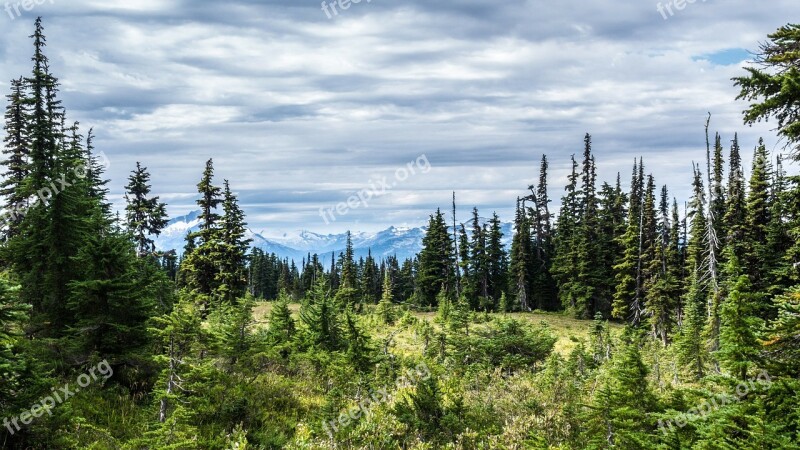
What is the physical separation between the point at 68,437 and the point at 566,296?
54964 millimetres

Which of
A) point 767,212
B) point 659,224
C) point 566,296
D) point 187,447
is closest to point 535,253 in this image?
point 566,296

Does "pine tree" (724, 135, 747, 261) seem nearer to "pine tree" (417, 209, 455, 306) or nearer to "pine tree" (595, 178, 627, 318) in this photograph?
"pine tree" (595, 178, 627, 318)

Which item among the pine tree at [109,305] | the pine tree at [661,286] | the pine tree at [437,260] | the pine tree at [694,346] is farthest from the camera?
the pine tree at [437,260]

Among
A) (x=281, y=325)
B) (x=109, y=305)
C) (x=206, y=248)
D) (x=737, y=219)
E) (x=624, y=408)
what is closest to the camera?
(x=624, y=408)

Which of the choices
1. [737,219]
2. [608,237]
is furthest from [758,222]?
[608,237]

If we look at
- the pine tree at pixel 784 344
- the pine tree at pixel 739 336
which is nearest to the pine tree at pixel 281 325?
the pine tree at pixel 739 336

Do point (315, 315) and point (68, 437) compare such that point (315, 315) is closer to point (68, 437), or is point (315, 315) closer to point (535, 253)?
point (68, 437)

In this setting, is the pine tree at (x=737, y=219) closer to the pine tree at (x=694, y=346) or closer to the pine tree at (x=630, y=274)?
the pine tree at (x=630, y=274)

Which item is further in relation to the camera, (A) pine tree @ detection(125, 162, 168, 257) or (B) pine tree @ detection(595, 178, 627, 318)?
(B) pine tree @ detection(595, 178, 627, 318)

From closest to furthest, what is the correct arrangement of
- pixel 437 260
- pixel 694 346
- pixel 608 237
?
pixel 694 346 → pixel 608 237 → pixel 437 260

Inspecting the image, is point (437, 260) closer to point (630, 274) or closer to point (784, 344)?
point (630, 274)

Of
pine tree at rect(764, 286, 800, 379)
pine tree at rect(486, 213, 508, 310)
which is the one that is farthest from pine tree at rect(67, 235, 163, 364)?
pine tree at rect(486, 213, 508, 310)

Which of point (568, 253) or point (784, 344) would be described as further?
point (568, 253)

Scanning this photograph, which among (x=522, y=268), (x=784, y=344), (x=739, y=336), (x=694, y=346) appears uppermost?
(x=739, y=336)
